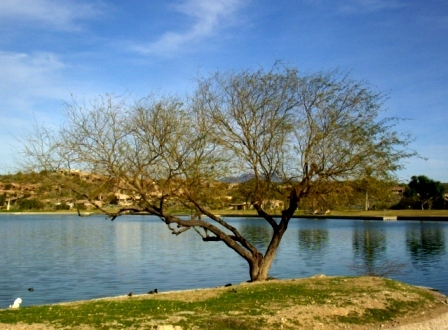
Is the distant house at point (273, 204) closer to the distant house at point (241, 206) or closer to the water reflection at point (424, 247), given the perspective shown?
the distant house at point (241, 206)

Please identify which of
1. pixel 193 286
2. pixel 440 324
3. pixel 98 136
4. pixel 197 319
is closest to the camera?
pixel 197 319

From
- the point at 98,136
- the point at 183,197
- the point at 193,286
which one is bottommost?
the point at 193,286

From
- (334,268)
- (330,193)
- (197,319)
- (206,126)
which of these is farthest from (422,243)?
(197,319)

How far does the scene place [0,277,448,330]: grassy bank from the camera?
39.0 ft

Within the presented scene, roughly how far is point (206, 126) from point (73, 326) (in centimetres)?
974

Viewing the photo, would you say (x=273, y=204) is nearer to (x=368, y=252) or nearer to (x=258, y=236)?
(x=368, y=252)

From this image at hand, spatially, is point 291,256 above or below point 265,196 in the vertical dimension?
below

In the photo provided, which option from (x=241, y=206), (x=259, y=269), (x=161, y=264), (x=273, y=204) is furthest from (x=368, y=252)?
(x=259, y=269)

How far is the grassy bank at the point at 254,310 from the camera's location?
39.0 feet

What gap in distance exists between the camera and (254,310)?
13.0m

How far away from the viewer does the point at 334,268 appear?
1241 inches

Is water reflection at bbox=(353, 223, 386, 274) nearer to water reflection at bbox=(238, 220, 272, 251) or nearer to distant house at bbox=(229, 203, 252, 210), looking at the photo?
water reflection at bbox=(238, 220, 272, 251)

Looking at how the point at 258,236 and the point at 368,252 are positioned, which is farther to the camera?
the point at 258,236

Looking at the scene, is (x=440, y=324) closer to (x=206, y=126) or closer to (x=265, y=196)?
(x=265, y=196)
